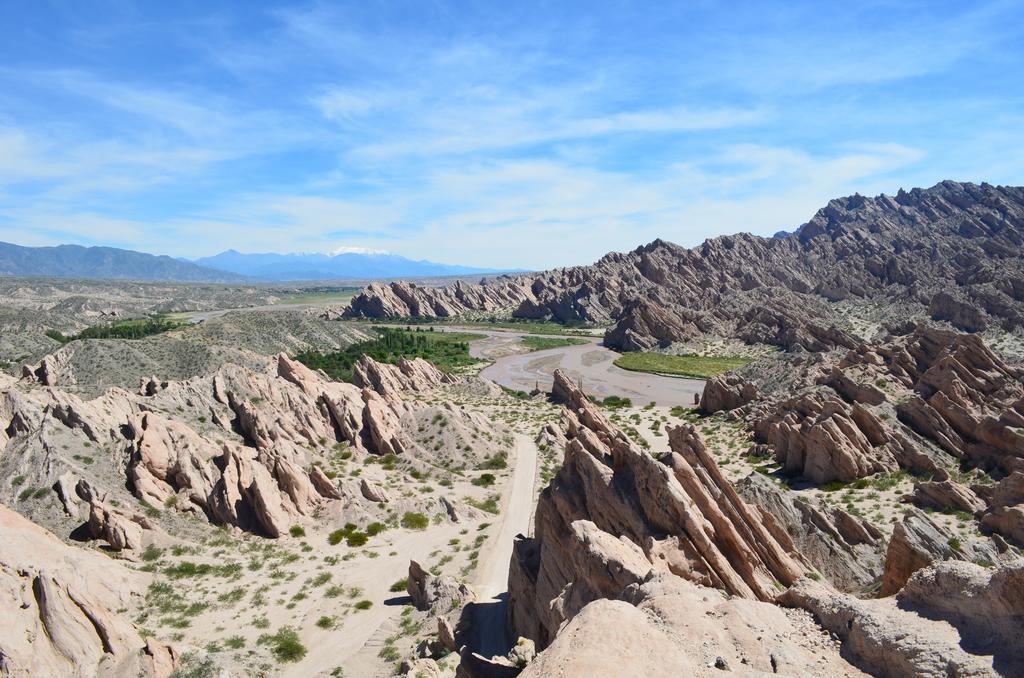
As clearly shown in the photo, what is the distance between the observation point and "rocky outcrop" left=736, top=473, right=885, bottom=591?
24.2 m

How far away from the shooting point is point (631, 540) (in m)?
19.7

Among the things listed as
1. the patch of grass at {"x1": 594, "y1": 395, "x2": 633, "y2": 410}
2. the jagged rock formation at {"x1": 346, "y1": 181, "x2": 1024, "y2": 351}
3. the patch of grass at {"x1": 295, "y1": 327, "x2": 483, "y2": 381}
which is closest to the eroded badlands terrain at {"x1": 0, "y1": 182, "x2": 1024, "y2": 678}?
the patch of grass at {"x1": 594, "y1": 395, "x2": 633, "y2": 410}

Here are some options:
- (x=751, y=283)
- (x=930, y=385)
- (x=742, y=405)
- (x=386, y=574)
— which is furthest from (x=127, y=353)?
(x=751, y=283)

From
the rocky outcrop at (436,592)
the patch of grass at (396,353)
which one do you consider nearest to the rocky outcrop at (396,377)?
the patch of grass at (396,353)

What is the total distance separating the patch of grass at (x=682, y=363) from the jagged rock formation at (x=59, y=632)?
93.4m

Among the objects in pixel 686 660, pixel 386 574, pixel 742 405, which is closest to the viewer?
pixel 686 660

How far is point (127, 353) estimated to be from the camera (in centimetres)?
7056

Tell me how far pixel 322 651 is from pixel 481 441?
2814 centimetres

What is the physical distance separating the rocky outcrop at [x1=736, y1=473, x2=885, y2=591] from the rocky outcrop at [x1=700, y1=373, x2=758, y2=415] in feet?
135

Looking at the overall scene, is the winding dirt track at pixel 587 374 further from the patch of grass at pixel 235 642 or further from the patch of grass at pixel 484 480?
the patch of grass at pixel 235 642

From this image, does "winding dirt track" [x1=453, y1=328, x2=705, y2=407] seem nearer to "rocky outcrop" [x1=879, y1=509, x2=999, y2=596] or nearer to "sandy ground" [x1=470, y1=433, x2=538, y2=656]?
"sandy ground" [x1=470, y1=433, x2=538, y2=656]

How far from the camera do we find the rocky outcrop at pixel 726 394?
68.1 meters

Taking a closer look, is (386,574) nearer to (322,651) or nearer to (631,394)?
(322,651)

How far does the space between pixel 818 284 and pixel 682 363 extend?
8430 centimetres
